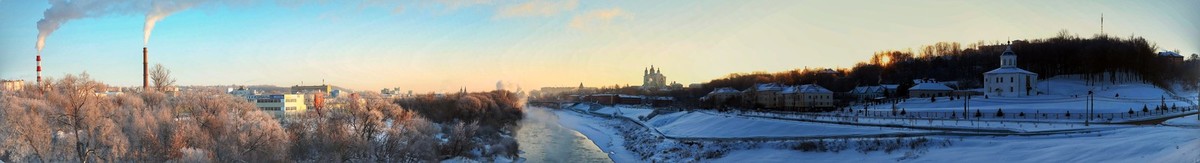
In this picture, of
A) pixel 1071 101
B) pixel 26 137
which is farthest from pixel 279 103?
pixel 1071 101

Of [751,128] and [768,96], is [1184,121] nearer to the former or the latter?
[751,128]

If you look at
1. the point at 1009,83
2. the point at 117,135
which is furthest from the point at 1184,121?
the point at 117,135

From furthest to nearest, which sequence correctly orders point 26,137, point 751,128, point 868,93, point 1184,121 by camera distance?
point 868,93 < point 751,128 < point 1184,121 < point 26,137

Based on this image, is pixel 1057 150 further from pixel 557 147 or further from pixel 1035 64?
pixel 1035 64

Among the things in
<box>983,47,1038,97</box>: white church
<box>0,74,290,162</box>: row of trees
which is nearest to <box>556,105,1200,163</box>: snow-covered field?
<box>0,74,290,162</box>: row of trees

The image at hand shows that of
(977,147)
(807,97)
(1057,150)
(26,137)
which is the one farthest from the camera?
(807,97)

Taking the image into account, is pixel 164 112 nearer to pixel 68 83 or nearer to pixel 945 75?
pixel 68 83

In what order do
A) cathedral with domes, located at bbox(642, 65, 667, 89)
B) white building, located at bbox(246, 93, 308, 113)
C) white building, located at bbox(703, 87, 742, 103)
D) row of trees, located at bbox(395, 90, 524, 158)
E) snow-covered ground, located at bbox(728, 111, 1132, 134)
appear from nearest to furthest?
1. snow-covered ground, located at bbox(728, 111, 1132, 134)
2. row of trees, located at bbox(395, 90, 524, 158)
3. white building, located at bbox(246, 93, 308, 113)
4. white building, located at bbox(703, 87, 742, 103)
5. cathedral with domes, located at bbox(642, 65, 667, 89)

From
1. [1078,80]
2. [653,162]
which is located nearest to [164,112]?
[653,162]

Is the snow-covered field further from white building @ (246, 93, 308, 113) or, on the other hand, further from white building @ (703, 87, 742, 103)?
white building @ (246, 93, 308, 113)

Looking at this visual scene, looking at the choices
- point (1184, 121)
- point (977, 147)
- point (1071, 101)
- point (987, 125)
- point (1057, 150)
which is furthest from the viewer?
point (1071, 101)

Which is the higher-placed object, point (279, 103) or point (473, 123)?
point (279, 103)

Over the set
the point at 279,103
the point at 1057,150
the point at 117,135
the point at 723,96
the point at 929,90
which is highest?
the point at 929,90

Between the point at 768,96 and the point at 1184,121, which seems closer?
the point at 1184,121
